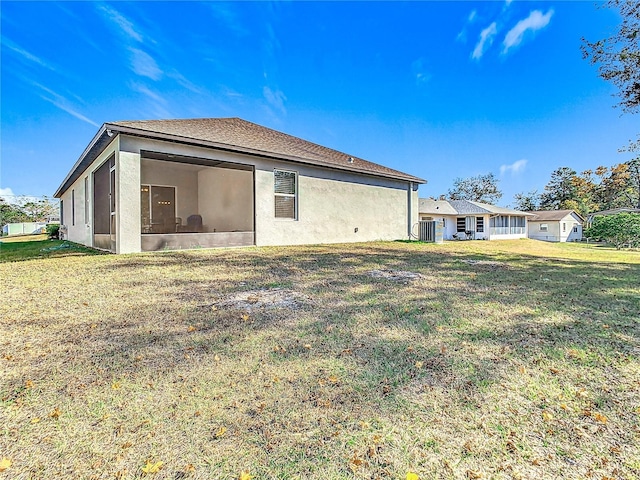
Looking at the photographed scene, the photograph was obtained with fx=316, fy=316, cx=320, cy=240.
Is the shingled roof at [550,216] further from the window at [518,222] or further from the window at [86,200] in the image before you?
the window at [86,200]

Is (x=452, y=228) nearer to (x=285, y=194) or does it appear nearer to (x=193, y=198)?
(x=285, y=194)

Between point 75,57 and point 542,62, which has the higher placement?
point 542,62

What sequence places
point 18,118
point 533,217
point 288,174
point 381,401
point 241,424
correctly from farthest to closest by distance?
point 533,217
point 18,118
point 288,174
point 381,401
point 241,424

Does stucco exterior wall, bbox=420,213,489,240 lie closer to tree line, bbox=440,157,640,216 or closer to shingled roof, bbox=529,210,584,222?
shingled roof, bbox=529,210,584,222

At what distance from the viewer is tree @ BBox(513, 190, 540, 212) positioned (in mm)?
50406

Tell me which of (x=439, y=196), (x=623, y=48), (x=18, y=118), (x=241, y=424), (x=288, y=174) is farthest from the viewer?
(x=439, y=196)

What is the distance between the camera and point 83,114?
45.7 ft

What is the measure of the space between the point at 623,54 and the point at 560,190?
46362mm

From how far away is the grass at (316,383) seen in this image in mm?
1572

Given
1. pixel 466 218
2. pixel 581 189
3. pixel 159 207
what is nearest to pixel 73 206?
pixel 159 207

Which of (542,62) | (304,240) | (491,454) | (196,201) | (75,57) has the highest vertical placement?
(542,62)

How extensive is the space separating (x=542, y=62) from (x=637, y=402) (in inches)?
654

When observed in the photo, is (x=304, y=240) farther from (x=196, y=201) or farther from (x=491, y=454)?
(x=491, y=454)

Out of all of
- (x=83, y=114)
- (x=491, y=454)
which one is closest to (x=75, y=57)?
(x=83, y=114)
